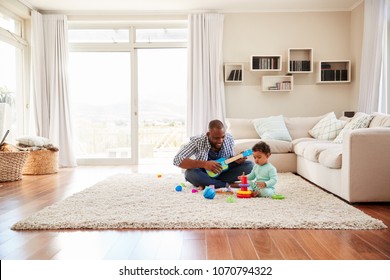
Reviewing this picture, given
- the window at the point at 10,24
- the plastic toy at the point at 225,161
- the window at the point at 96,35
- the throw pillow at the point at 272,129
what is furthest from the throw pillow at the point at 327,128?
→ the window at the point at 10,24

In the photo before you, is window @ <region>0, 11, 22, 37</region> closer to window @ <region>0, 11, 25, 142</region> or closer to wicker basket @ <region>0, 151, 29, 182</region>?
window @ <region>0, 11, 25, 142</region>

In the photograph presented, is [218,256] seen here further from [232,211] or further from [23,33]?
[23,33]

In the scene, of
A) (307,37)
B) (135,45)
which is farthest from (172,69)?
(307,37)

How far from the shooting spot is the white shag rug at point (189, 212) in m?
2.47

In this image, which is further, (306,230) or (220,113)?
(220,113)

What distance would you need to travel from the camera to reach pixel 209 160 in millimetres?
3688

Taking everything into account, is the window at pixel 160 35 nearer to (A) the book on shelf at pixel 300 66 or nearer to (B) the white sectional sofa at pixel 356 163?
(A) the book on shelf at pixel 300 66

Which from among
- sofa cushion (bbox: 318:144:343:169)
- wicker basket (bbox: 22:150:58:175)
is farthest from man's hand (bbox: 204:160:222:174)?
wicker basket (bbox: 22:150:58:175)

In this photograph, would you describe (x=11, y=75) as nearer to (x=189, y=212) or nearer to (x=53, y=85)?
(x=53, y=85)

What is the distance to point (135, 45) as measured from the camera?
22.0ft

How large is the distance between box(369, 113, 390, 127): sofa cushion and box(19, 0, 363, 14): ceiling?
8.91ft

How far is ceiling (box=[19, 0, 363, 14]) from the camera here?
6.08 m

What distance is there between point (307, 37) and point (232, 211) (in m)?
4.69

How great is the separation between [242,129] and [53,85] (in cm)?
323
